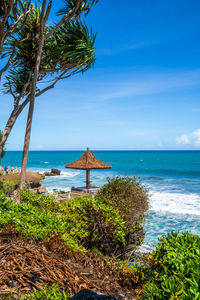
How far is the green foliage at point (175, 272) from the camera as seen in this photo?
193 centimetres

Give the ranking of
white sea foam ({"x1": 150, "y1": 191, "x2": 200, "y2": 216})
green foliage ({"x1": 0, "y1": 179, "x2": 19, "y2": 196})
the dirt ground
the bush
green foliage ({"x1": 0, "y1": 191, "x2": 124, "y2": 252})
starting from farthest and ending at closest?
white sea foam ({"x1": 150, "y1": 191, "x2": 200, "y2": 216})
green foliage ({"x1": 0, "y1": 179, "x2": 19, "y2": 196})
the bush
green foliage ({"x1": 0, "y1": 191, "x2": 124, "y2": 252})
the dirt ground

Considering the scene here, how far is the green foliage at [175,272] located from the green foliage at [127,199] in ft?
13.7

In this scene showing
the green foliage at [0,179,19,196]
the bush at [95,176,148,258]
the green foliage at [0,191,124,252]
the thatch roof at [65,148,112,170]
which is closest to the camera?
the green foliage at [0,191,124,252]

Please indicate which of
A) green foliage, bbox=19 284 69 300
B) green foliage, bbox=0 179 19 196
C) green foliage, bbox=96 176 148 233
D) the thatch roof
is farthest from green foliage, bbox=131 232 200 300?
green foliage, bbox=0 179 19 196

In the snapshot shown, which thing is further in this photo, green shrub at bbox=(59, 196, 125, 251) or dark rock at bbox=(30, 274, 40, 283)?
green shrub at bbox=(59, 196, 125, 251)

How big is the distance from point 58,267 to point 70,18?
8.38 metres

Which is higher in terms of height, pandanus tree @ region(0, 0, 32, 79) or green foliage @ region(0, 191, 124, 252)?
pandanus tree @ region(0, 0, 32, 79)

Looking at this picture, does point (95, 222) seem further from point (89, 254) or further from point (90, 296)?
point (90, 296)

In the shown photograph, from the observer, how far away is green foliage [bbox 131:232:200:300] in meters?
1.93

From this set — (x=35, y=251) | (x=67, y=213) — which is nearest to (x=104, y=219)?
(x=67, y=213)

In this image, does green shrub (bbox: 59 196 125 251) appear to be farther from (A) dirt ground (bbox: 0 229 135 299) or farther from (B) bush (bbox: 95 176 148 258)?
(A) dirt ground (bbox: 0 229 135 299)

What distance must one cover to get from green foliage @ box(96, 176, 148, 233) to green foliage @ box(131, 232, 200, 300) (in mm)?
4162

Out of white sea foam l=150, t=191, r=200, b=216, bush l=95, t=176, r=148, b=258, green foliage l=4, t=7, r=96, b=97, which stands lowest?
white sea foam l=150, t=191, r=200, b=216

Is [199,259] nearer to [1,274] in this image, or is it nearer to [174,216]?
[1,274]
